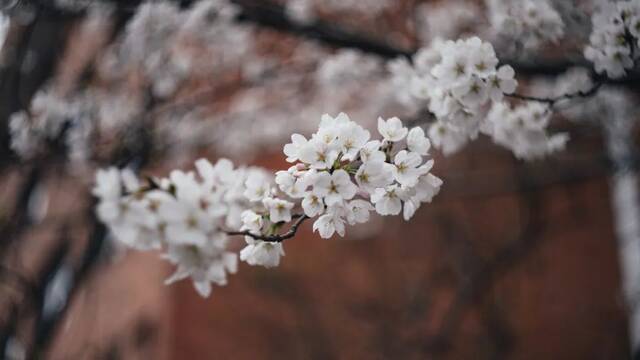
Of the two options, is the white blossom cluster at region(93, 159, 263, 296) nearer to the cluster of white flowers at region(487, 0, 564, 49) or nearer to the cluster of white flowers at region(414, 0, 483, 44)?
the cluster of white flowers at region(487, 0, 564, 49)

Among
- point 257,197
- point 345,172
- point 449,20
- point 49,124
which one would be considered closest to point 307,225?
point 449,20

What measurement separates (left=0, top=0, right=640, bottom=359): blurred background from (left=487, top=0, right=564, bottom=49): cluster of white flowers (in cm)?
14

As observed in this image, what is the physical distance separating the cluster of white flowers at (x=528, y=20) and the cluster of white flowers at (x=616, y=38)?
0.84 ft

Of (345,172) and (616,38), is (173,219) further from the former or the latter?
(616,38)

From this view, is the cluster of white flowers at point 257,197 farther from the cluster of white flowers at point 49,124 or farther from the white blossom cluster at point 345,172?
the cluster of white flowers at point 49,124

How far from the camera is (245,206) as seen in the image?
1.41 m

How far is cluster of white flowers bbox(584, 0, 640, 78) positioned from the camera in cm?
169

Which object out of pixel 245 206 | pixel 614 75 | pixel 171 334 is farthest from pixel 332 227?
pixel 171 334

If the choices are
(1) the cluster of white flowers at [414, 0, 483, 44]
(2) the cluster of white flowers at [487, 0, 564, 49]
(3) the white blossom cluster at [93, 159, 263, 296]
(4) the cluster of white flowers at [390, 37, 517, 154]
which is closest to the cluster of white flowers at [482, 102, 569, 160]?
(4) the cluster of white flowers at [390, 37, 517, 154]

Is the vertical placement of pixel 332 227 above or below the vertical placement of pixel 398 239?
above

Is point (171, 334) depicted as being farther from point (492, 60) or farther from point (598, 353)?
point (492, 60)

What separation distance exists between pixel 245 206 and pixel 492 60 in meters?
0.78

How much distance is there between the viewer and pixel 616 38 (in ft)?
5.69

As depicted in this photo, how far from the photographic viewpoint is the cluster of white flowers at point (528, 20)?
2035 mm
